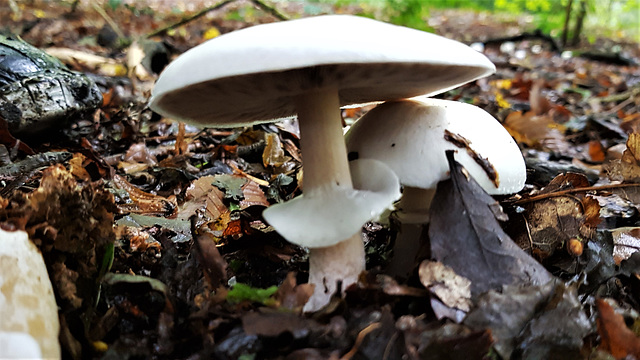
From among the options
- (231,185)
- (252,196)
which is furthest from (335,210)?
(231,185)

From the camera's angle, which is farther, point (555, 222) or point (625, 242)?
point (625, 242)

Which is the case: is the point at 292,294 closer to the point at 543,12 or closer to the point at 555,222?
the point at 555,222

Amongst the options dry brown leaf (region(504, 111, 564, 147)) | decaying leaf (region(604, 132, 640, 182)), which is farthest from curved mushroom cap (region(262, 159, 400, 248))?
dry brown leaf (region(504, 111, 564, 147))

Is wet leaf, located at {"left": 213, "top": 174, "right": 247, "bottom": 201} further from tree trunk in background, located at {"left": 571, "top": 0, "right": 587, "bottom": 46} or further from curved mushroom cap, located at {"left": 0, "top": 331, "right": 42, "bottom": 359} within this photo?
tree trunk in background, located at {"left": 571, "top": 0, "right": 587, "bottom": 46}

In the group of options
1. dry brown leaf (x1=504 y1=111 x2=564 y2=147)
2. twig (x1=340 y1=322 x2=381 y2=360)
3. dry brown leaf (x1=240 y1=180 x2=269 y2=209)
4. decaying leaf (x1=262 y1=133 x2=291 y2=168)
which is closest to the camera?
twig (x1=340 y1=322 x2=381 y2=360)

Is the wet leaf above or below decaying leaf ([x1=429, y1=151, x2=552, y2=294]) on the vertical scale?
below

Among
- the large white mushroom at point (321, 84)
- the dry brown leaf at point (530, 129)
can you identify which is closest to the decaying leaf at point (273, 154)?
the large white mushroom at point (321, 84)

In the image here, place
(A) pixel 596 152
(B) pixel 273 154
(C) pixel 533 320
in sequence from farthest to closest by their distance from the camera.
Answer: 1. (A) pixel 596 152
2. (B) pixel 273 154
3. (C) pixel 533 320

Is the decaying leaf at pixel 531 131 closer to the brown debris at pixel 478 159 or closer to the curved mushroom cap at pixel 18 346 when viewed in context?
the brown debris at pixel 478 159
